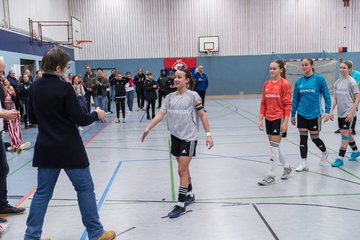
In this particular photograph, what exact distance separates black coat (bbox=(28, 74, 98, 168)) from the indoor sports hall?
3cm

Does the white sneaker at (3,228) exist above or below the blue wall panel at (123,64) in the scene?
below

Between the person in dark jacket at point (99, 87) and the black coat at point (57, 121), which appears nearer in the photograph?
the black coat at point (57, 121)

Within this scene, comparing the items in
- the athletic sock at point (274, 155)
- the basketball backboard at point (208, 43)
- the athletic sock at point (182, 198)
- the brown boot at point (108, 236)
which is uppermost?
the basketball backboard at point (208, 43)

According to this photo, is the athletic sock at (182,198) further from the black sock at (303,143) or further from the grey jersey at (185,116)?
the black sock at (303,143)

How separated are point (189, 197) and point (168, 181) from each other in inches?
40.6

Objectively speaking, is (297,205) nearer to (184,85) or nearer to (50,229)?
(184,85)

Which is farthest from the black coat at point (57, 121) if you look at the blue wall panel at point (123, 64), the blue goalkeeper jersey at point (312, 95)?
the blue wall panel at point (123, 64)

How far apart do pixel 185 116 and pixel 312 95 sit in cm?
244

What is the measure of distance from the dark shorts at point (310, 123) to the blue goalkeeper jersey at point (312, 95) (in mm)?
55

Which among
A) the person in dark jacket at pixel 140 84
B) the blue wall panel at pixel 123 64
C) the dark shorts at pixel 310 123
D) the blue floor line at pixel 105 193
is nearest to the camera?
the blue floor line at pixel 105 193

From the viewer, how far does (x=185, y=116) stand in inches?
170

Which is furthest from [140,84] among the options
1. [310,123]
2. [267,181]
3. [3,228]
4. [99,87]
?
[3,228]

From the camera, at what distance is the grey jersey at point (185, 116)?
4305mm

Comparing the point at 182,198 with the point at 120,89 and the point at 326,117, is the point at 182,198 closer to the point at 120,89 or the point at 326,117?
the point at 326,117
